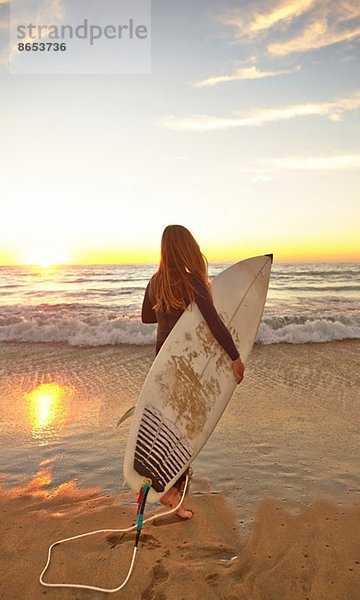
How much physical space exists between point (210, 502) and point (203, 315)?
1.30 meters

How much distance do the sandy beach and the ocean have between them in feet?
12.9

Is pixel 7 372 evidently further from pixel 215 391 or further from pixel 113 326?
pixel 215 391

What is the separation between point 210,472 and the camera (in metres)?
3.57

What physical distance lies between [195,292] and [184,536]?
1.46 meters

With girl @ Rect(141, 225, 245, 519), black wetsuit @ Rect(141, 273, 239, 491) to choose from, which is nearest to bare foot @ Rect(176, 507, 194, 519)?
girl @ Rect(141, 225, 245, 519)

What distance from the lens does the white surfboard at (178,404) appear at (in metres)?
2.86

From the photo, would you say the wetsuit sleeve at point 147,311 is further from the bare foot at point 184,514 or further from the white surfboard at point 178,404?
the bare foot at point 184,514

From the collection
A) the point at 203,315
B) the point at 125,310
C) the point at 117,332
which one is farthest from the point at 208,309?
the point at 125,310

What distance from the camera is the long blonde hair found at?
2910mm

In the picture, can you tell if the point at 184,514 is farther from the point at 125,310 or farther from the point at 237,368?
the point at 125,310

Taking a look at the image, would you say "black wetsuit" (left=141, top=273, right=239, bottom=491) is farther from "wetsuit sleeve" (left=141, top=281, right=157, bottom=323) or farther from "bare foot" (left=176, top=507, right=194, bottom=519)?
"bare foot" (left=176, top=507, right=194, bottom=519)

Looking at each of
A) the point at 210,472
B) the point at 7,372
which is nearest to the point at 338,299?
A: the point at 7,372

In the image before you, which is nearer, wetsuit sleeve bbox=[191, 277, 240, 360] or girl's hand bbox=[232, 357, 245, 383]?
wetsuit sleeve bbox=[191, 277, 240, 360]

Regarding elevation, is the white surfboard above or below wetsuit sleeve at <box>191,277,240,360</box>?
below
